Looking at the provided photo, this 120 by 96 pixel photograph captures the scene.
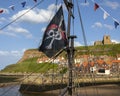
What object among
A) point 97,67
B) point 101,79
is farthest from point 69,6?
point 97,67

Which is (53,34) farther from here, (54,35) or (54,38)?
(54,38)

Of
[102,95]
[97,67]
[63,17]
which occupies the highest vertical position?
[97,67]

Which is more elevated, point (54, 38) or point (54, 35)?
point (54, 35)

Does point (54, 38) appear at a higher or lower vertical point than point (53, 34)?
lower

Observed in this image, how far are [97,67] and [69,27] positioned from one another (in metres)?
97.1

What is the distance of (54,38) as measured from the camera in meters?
14.2

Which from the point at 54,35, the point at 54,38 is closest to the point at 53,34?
the point at 54,35

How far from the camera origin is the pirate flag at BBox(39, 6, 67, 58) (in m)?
14.2

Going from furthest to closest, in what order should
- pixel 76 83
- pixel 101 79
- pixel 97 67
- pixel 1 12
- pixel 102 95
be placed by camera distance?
1. pixel 97 67
2. pixel 101 79
3. pixel 102 95
4. pixel 1 12
5. pixel 76 83

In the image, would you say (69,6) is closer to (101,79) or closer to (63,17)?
(63,17)

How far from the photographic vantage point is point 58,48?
14359 mm

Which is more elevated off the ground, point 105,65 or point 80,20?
point 105,65

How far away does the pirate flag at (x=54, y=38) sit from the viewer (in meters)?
14.2

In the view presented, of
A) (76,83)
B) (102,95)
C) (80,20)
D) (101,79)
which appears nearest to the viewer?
(76,83)
